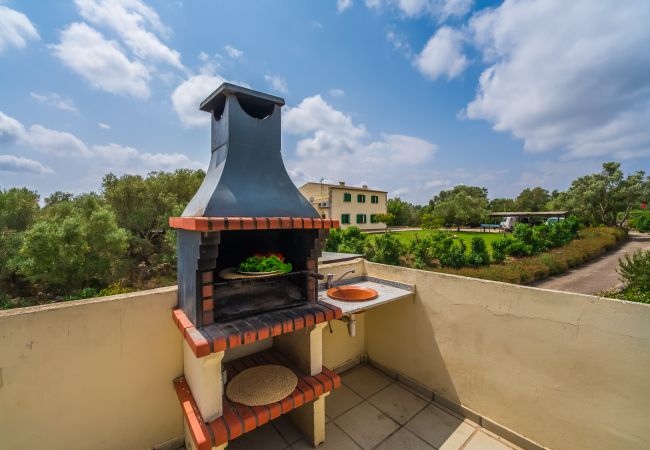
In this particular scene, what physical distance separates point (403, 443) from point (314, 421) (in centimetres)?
121

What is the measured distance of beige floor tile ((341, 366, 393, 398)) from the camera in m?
4.23

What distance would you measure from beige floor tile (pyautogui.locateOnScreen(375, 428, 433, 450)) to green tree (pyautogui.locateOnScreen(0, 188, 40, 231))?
20.1 m

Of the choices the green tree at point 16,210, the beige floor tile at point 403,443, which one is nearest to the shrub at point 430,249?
the beige floor tile at point 403,443

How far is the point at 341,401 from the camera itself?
3.99 meters

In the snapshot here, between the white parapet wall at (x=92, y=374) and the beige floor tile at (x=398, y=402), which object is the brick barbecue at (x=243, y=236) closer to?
the white parapet wall at (x=92, y=374)

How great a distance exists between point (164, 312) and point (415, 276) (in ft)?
11.8

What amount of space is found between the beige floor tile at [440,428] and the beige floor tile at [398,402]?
108 millimetres

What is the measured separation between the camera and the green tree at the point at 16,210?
45.1 feet

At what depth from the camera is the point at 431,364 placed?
3.96 m

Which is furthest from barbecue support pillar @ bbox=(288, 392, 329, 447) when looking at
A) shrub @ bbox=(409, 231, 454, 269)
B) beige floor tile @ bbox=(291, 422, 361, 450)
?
shrub @ bbox=(409, 231, 454, 269)

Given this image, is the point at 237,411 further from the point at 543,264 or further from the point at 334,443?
the point at 543,264

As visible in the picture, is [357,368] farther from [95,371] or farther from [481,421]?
[95,371]

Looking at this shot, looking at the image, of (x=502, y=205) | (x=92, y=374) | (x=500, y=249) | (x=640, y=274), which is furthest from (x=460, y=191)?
(x=92, y=374)

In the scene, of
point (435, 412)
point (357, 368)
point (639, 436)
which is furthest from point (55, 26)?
point (639, 436)
